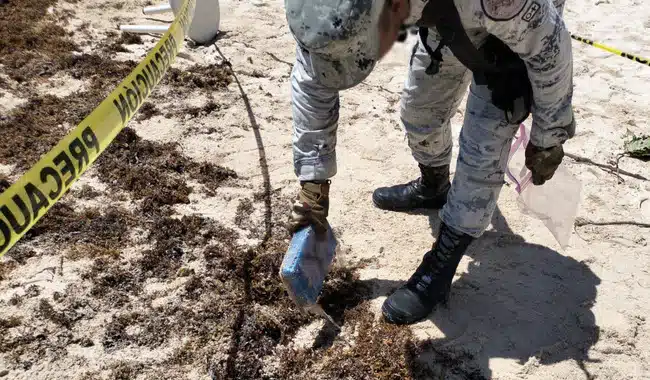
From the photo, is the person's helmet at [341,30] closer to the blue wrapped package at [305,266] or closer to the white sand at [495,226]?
the white sand at [495,226]

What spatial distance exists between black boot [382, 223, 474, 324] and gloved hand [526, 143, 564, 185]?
37 centimetres

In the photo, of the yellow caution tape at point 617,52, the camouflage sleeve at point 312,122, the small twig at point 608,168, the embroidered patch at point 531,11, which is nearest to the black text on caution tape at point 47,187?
the camouflage sleeve at point 312,122

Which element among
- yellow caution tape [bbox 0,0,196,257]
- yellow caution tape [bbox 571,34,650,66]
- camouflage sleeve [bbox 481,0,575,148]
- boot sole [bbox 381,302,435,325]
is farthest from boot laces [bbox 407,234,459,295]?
yellow caution tape [bbox 571,34,650,66]

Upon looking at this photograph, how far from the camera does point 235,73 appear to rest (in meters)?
3.96

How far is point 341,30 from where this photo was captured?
1371 millimetres

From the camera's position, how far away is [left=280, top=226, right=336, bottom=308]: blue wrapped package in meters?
2.00

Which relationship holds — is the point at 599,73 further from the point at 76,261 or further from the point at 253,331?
the point at 76,261

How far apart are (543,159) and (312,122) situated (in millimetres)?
771

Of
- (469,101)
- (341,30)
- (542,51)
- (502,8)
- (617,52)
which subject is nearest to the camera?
(341,30)

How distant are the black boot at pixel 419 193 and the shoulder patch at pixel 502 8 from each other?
1215 mm

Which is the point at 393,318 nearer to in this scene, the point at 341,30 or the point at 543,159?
the point at 543,159

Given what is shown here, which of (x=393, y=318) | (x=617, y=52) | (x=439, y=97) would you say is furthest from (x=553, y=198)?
(x=617, y=52)

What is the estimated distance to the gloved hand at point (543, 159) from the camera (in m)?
2.06

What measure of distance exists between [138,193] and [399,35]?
1.79 m
